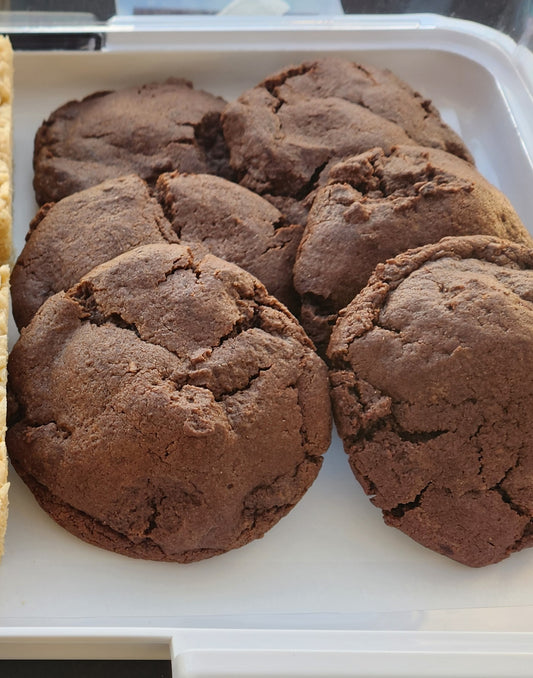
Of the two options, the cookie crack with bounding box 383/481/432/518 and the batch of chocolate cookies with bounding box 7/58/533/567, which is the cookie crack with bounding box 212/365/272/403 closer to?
the batch of chocolate cookies with bounding box 7/58/533/567

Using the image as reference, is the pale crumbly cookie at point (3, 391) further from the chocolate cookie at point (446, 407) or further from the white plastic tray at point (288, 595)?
the chocolate cookie at point (446, 407)

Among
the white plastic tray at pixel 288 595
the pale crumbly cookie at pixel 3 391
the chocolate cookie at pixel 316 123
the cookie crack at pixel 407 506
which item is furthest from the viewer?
the chocolate cookie at pixel 316 123

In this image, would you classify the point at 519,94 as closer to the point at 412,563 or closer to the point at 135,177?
the point at 135,177

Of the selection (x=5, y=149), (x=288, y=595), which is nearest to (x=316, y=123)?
(x=5, y=149)

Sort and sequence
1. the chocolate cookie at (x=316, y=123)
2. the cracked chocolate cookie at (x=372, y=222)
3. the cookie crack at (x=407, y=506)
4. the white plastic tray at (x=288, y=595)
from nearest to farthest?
1. the white plastic tray at (x=288, y=595)
2. the cookie crack at (x=407, y=506)
3. the cracked chocolate cookie at (x=372, y=222)
4. the chocolate cookie at (x=316, y=123)

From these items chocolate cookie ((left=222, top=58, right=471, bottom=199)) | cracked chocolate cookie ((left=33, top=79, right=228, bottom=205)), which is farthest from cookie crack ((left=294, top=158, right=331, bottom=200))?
cracked chocolate cookie ((left=33, top=79, right=228, bottom=205))

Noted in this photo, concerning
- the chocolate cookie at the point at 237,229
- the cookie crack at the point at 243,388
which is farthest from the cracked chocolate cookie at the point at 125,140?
the cookie crack at the point at 243,388

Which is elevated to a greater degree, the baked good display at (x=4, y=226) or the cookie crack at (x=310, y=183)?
the cookie crack at (x=310, y=183)

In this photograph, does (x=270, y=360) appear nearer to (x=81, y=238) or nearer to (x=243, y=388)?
(x=243, y=388)
